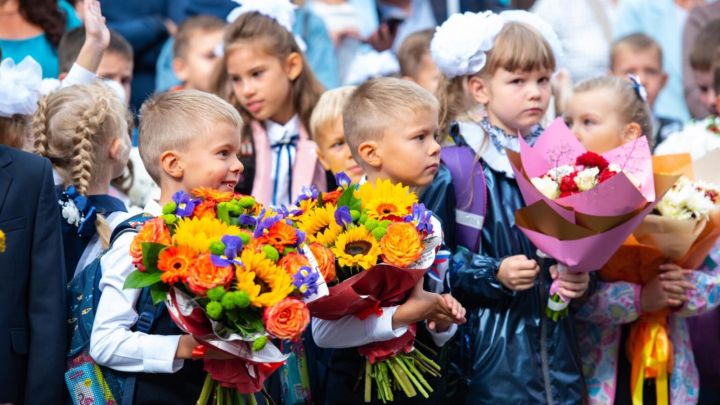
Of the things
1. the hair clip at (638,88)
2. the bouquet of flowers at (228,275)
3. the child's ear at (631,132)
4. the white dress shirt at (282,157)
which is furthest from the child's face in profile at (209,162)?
the hair clip at (638,88)

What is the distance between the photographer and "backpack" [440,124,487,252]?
16.7 ft

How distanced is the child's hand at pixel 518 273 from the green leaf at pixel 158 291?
64.9 inches

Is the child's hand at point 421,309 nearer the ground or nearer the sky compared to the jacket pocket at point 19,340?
nearer the sky

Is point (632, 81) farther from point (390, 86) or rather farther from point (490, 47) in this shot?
point (390, 86)

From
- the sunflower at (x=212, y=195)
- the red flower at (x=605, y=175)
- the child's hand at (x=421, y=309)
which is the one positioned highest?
the red flower at (x=605, y=175)

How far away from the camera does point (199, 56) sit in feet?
25.4

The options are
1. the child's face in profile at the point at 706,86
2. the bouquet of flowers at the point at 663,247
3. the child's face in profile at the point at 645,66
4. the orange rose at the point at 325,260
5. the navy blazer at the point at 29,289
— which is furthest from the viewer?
the child's face in profile at the point at 645,66

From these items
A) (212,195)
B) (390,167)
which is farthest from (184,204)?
(390,167)

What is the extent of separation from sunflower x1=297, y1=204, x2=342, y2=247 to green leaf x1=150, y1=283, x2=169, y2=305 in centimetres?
66

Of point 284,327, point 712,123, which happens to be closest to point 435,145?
point 284,327

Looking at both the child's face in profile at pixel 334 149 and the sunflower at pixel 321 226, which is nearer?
the sunflower at pixel 321 226

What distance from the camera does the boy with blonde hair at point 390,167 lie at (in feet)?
14.8

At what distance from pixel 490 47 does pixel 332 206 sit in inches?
55.8

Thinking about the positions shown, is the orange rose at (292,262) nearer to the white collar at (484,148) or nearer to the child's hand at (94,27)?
the white collar at (484,148)
